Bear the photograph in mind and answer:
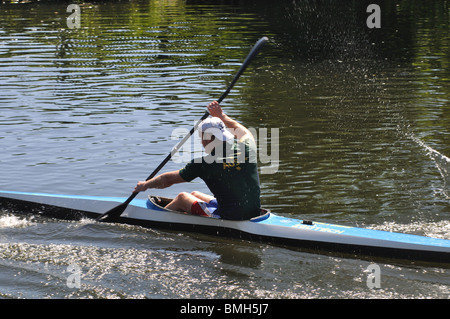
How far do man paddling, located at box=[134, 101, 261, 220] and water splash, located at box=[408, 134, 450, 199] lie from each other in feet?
11.3

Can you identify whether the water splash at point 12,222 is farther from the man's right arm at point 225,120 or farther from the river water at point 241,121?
the man's right arm at point 225,120

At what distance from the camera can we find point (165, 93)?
17203 millimetres

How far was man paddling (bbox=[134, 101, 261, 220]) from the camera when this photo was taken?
7.79 meters

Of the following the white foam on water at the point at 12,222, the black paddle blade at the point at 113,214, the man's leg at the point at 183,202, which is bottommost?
the white foam on water at the point at 12,222

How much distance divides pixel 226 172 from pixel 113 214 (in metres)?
2.03

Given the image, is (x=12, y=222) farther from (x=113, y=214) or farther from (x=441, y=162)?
(x=441, y=162)

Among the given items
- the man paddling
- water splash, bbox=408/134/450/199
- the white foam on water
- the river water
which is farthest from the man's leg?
water splash, bbox=408/134/450/199

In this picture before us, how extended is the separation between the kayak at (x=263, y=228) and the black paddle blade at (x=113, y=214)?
0.06 meters

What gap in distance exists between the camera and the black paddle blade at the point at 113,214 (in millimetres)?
9023

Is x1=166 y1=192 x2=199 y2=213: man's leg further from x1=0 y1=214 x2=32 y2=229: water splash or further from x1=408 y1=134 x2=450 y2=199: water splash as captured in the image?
x1=408 y1=134 x2=450 y2=199: water splash

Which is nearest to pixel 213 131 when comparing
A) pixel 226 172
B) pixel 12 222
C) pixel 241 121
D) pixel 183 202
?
pixel 226 172

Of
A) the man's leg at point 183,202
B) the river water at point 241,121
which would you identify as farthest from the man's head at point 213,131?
the river water at point 241,121

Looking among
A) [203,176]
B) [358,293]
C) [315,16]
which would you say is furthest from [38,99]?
[315,16]
